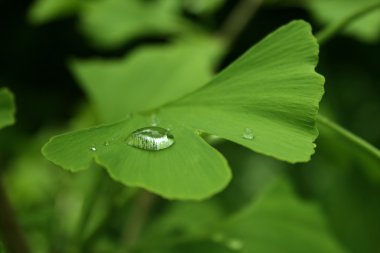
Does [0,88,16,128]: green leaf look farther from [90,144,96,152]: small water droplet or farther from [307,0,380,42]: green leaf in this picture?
[307,0,380,42]: green leaf

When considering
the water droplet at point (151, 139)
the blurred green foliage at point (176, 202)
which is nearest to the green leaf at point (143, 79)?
the blurred green foliage at point (176, 202)

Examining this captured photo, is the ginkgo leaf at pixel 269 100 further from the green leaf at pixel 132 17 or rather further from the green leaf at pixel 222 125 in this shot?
the green leaf at pixel 132 17

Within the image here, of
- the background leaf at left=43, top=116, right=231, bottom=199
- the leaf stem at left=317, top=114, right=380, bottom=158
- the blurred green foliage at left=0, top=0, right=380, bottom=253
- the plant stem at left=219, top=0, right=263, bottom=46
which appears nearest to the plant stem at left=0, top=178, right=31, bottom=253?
the blurred green foliage at left=0, top=0, right=380, bottom=253

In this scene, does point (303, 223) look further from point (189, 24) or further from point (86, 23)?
point (86, 23)

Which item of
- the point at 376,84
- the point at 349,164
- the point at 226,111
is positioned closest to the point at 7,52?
the point at 376,84

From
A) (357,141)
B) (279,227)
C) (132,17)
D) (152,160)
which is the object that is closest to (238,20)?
(132,17)

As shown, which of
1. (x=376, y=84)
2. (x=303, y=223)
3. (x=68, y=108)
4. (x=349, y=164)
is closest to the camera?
(x=303, y=223)
